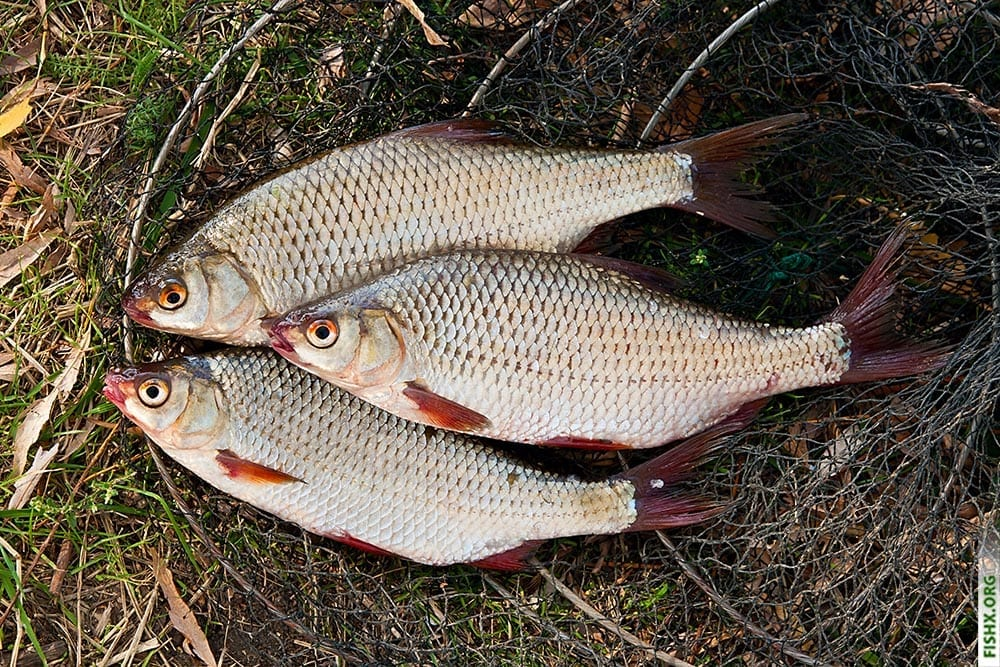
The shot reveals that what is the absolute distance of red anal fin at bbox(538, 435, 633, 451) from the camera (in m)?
2.56

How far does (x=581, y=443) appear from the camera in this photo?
2.57 m

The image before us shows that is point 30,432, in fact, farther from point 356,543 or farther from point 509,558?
point 509,558

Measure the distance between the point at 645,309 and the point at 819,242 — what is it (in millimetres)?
631

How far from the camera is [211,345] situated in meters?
2.82

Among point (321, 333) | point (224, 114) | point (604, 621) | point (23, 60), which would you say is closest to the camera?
point (321, 333)

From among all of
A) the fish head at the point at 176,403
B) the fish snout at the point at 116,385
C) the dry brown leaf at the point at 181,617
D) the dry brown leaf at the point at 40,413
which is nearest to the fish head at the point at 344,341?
the fish head at the point at 176,403

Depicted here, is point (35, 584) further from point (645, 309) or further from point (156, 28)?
point (645, 309)

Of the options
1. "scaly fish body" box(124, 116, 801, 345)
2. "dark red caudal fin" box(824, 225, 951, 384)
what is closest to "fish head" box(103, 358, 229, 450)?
"scaly fish body" box(124, 116, 801, 345)

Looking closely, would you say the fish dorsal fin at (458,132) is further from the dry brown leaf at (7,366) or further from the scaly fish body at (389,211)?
the dry brown leaf at (7,366)

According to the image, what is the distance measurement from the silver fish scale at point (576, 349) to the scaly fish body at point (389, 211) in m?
0.11

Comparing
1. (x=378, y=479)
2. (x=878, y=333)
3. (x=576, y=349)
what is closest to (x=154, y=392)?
(x=378, y=479)

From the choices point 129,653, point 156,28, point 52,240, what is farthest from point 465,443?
point 156,28

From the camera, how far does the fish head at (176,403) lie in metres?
2.52

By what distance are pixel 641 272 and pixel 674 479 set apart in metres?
0.58
